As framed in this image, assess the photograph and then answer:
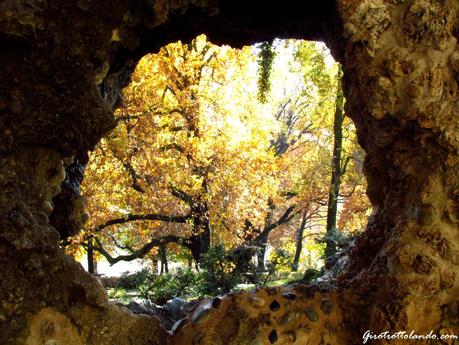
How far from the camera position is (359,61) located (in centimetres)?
367

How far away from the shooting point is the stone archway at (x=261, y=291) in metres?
3.09

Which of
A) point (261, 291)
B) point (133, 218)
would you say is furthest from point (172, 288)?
point (261, 291)

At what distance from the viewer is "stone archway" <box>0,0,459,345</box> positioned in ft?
10.1

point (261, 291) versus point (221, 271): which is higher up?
point (261, 291)

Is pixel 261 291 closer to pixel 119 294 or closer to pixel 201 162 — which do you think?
pixel 201 162

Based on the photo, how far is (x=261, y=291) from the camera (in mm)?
3701

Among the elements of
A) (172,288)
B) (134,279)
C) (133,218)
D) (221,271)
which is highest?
(133,218)

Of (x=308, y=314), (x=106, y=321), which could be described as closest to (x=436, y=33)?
(x=308, y=314)

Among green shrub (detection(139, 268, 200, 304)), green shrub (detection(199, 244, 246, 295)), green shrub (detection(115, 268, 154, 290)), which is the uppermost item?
green shrub (detection(199, 244, 246, 295))

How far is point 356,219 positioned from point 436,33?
15.8m

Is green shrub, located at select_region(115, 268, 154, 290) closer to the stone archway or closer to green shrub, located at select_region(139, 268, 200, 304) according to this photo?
green shrub, located at select_region(139, 268, 200, 304)

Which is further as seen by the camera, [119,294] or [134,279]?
[134,279]

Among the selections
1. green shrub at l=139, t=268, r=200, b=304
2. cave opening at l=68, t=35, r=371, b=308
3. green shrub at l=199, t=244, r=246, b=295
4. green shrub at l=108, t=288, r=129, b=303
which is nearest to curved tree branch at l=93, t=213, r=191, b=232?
cave opening at l=68, t=35, r=371, b=308

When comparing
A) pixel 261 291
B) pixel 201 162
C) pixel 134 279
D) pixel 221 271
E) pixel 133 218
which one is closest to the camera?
pixel 261 291
